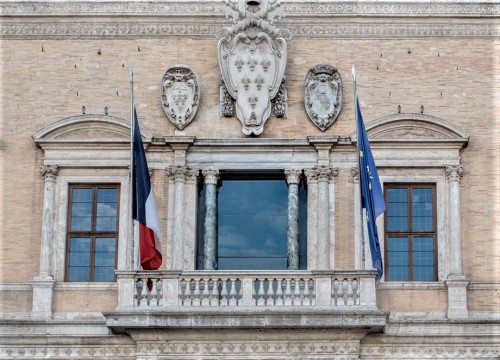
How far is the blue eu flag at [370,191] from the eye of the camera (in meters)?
23.3

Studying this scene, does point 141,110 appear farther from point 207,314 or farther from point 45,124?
point 207,314

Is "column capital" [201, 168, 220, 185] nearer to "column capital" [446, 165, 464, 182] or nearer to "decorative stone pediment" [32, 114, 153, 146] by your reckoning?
"decorative stone pediment" [32, 114, 153, 146]

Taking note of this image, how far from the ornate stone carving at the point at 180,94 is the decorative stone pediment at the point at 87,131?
0.58 meters

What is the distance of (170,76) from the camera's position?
25391 millimetres

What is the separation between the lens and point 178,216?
24688 millimetres

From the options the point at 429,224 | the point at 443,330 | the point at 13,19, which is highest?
the point at 13,19

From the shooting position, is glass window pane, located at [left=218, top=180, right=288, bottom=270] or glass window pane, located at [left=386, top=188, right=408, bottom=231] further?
glass window pane, located at [left=218, top=180, right=288, bottom=270]

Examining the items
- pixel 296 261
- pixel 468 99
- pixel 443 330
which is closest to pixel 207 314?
pixel 296 261

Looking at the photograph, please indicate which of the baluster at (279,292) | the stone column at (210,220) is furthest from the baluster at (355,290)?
the stone column at (210,220)

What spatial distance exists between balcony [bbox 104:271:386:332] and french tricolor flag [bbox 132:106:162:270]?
1.20ft

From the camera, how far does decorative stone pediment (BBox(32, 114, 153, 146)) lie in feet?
82.2

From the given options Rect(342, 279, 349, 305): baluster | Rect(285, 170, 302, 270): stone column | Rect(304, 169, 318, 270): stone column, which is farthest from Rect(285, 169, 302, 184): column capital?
Rect(342, 279, 349, 305): baluster

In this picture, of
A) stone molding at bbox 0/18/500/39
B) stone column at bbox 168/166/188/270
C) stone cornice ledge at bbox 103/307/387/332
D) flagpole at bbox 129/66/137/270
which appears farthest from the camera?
stone molding at bbox 0/18/500/39

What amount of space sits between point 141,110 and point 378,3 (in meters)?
4.49
